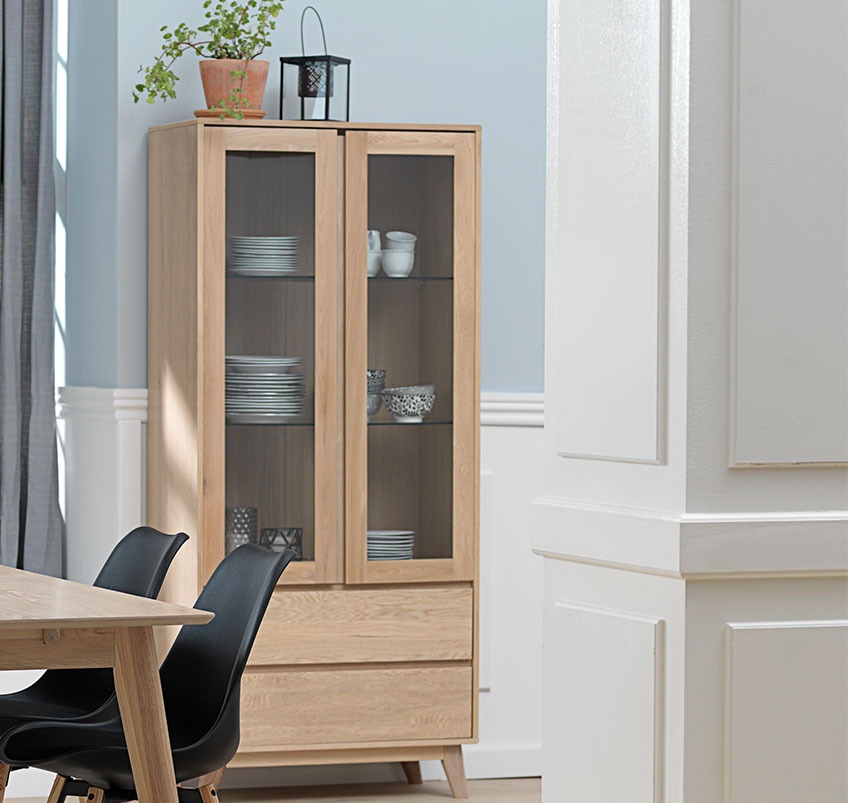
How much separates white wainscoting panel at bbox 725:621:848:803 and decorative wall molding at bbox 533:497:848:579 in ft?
0.26

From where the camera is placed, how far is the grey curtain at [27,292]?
4266 mm

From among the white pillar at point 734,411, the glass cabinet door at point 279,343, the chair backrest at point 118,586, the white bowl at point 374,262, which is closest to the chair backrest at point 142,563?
the chair backrest at point 118,586

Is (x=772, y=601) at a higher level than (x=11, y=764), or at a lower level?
higher

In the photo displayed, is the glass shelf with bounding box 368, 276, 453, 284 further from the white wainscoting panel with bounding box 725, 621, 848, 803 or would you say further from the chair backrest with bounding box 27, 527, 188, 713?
the white wainscoting panel with bounding box 725, 621, 848, 803

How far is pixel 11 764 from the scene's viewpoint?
2762 mm

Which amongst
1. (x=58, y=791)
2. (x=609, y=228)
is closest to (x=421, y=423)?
(x=58, y=791)

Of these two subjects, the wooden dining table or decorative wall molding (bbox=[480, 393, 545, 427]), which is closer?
the wooden dining table

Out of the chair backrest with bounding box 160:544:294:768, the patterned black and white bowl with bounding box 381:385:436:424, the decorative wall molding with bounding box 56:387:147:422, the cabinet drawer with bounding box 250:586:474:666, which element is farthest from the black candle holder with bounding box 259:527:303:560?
the chair backrest with bounding box 160:544:294:768

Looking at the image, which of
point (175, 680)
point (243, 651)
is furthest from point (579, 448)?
point (175, 680)

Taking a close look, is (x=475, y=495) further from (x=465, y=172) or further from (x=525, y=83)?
(x=525, y=83)

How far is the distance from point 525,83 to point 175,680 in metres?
2.28

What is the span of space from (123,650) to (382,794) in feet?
→ 5.83

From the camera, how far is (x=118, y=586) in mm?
3344

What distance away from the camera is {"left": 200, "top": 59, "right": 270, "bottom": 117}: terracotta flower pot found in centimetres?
398
